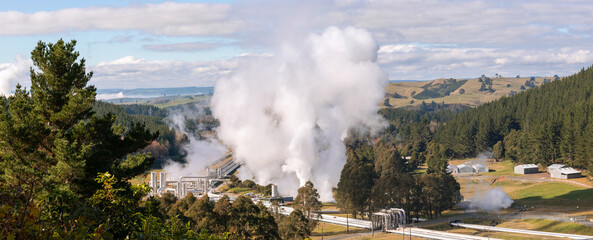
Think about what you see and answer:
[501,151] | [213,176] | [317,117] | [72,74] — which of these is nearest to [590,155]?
[501,151]

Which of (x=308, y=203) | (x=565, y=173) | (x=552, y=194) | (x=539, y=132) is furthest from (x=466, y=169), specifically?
(x=308, y=203)

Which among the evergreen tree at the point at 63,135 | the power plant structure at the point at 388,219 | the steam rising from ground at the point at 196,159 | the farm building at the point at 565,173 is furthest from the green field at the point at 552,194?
the evergreen tree at the point at 63,135

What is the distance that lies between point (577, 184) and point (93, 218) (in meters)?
119

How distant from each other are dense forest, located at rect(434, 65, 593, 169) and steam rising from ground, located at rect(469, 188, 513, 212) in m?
26.6

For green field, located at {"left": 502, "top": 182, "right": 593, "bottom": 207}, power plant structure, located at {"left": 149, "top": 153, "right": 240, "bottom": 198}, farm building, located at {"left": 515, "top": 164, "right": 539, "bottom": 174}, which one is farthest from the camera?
farm building, located at {"left": 515, "top": 164, "right": 539, "bottom": 174}

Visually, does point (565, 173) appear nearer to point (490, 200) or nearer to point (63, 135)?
point (490, 200)

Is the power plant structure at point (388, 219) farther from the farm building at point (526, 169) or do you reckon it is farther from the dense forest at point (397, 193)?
the farm building at point (526, 169)

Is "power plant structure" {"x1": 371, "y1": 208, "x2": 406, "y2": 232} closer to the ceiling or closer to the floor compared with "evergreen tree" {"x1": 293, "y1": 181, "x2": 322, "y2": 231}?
closer to the floor

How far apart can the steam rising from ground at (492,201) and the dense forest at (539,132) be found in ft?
87.2

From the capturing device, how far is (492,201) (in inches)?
4136

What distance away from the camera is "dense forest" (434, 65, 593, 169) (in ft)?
447

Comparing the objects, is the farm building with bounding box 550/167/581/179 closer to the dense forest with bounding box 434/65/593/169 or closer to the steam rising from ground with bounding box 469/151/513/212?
the dense forest with bounding box 434/65/593/169

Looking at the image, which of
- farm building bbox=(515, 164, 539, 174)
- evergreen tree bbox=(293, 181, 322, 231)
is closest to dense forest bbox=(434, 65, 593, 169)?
farm building bbox=(515, 164, 539, 174)

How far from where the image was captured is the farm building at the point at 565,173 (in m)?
122
